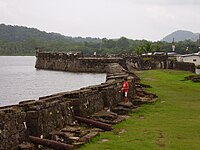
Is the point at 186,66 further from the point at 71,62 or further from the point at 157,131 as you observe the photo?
the point at 157,131

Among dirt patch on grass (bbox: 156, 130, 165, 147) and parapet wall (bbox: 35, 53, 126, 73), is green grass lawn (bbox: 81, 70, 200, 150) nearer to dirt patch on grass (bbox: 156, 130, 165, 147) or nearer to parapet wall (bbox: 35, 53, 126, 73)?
dirt patch on grass (bbox: 156, 130, 165, 147)

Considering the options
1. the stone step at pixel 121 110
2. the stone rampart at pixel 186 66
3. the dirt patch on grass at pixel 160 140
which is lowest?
the dirt patch on grass at pixel 160 140

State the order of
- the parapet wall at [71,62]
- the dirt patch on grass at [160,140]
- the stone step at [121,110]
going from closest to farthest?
the dirt patch on grass at [160,140]
the stone step at [121,110]
the parapet wall at [71,62]

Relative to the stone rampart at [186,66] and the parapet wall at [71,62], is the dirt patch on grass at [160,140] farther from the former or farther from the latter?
the parapet wall at [71,62]

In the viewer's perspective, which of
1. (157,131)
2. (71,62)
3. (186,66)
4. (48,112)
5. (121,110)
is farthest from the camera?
(71,62)

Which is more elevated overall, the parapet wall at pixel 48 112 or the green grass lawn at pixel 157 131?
the parapet wall at pixel 48 112

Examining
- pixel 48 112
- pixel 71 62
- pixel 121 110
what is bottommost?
pixel 121 110

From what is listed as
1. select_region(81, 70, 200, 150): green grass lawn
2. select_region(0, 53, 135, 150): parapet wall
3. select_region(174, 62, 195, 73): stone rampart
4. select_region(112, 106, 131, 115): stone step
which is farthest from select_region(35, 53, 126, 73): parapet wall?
select_region(0, 53, 135, 150): parapet wall

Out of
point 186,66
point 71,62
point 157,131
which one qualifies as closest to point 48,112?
point 157,131

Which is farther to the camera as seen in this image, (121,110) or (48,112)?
(121,110)

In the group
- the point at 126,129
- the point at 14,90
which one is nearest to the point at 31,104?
the point at 126,129

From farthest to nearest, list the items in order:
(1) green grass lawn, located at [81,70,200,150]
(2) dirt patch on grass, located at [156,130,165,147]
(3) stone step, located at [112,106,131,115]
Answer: (3) stone step, located at [112,106,131,115], (2) dirt patch on grass, located at [156,130,165,147], (1) green grass lawn, located at [81,70,200,150]

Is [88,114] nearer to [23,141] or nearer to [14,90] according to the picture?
[23,141]

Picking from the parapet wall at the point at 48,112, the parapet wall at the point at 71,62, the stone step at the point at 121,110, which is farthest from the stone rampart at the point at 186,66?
the stone step at the point at 121,110
